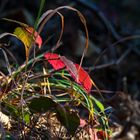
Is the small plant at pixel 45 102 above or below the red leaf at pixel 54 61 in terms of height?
below

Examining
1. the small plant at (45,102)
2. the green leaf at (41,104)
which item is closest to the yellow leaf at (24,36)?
the small plant at (45,102)

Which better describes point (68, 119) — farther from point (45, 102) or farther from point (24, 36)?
point (24, 36)

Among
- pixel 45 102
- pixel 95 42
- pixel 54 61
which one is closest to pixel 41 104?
pixel 45 102

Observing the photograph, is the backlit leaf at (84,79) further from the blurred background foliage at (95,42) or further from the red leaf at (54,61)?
the blurred background foliage at (95,42)

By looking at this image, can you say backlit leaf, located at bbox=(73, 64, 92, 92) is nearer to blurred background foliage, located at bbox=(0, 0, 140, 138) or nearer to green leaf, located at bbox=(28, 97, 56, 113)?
green leaf, located at bbox=(28, 97, 56, 113)

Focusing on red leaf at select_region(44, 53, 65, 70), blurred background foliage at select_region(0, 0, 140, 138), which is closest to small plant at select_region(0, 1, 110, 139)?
red leaf at select_region(44, 53, 65, 70)
